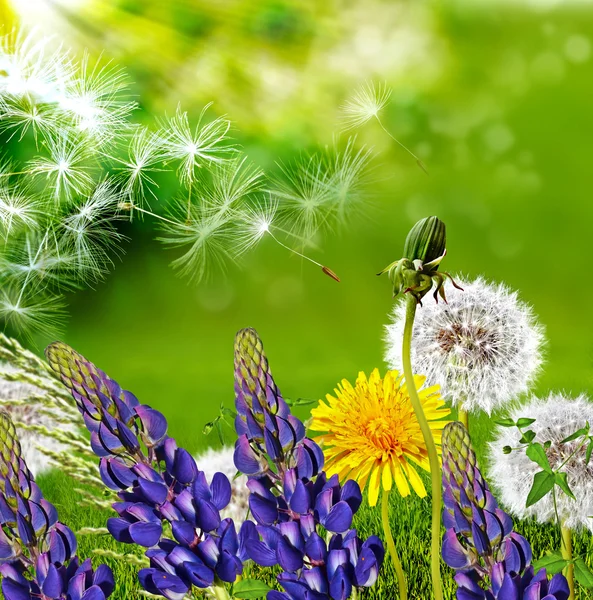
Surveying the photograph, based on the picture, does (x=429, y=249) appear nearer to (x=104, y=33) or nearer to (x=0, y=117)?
(x=0, y=117)

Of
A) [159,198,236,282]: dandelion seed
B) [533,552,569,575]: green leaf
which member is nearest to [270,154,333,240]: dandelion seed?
[159,198,236,282]: dandelion seed

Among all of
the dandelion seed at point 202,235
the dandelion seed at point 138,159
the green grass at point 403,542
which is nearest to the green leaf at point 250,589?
the green grass at point 403,542

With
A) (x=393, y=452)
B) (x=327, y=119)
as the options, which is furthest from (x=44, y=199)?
(x=393, y=452)

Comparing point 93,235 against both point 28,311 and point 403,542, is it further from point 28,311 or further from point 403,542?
point 403,542

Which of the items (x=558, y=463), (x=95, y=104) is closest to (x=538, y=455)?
(x=558, y=463)

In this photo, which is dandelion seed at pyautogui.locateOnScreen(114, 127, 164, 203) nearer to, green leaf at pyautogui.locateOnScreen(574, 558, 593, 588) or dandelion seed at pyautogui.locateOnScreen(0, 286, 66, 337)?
dandelion seed at pyautogui.locateOnScreen(0, 286, 66, 337)

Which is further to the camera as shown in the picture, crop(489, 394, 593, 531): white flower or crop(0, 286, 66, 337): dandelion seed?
crop(0, 286, 66, 337): dandelion seed
